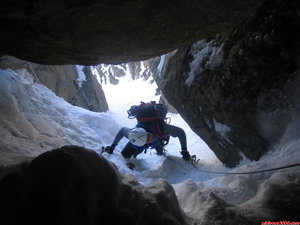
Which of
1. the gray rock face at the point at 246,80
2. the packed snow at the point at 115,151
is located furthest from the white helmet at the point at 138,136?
the gray rock face at the point at 246,80

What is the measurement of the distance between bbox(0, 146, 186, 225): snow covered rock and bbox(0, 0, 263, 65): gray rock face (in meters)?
1.42

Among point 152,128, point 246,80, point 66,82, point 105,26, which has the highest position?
point 66,82

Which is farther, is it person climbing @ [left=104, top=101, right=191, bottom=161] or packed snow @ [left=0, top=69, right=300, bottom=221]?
person climbing @ [left=104, top=101, right=191, bottom=161]

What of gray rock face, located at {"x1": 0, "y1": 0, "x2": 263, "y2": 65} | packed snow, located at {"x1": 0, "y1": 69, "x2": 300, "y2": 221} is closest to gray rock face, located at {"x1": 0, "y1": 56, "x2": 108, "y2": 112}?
packed snow, located at {"x1": 0, "y1": 69, "x2": 300, "y2": 221}

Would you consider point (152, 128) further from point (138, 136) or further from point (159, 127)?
point (138, 136)

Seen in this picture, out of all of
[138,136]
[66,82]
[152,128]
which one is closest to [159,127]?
[152,128]

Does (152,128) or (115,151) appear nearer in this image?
(152,128)

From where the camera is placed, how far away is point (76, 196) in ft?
6.52

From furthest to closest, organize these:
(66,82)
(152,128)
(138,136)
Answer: (66,82) < (152,128) < (138,136)

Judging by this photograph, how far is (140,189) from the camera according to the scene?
8.48ft

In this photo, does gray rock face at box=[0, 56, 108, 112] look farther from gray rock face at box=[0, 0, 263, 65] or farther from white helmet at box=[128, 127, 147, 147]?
gray rock face at box=[0, 0, 263, 65]

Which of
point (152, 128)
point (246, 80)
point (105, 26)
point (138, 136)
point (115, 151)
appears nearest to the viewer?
point (105, 26)

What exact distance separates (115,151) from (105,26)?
497 centimetres

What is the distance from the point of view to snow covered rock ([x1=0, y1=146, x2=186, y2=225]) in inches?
72.0
